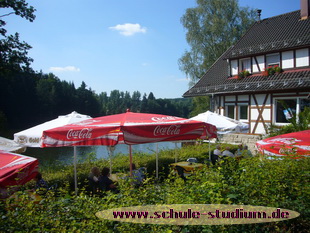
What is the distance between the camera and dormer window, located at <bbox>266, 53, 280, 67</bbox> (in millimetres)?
16852

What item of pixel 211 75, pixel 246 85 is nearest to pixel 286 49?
pixel 246 85

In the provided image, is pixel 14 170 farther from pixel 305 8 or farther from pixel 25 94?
pixel 25 94

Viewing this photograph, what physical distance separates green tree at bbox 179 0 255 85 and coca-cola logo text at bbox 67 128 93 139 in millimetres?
22604

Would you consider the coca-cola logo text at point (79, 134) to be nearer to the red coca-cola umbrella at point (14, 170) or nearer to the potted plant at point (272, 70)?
the red coca-cola umbrella at point (14, 170)

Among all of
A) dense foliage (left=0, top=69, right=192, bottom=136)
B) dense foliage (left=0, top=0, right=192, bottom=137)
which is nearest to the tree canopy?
dense foliage (left=0, top=0, right=192, bottom=137)

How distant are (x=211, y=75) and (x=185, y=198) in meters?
19.5

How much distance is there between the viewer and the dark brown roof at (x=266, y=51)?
49.6 ft

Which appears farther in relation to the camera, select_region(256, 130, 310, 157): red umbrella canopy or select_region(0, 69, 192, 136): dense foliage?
select_region(0, 69, 192, 136): dense foliage

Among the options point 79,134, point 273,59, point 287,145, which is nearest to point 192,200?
point 287,145

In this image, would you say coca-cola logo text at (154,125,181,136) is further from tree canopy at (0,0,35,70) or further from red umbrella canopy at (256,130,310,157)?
tree canopy at (0,0,35,70)

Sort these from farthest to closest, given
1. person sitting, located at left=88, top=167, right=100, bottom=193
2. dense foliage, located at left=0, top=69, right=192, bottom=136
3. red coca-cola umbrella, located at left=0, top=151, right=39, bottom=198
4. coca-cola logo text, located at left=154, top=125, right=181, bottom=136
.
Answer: dense foliage, located at left=0, top=69, right=192, bottom=136 → person sitting, located at left=88, top=167, right=100, bottom=193 → coca-cola logo text, located at left=154, top=125, right=181, bottom=136 → red coca-cola umbrella, located at left=0, top=151, right=39, bottom=198

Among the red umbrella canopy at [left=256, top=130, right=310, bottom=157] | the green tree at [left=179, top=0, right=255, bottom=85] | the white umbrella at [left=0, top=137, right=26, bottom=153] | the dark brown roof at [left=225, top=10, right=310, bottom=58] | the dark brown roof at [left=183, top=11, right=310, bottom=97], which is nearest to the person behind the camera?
the red umbrella canopy at [left=256, top=130, right=310, bottom=157]

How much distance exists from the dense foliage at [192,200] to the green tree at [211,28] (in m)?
24.1

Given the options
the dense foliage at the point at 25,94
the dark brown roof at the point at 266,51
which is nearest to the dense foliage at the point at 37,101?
the dense foliage at the point at 25,94
